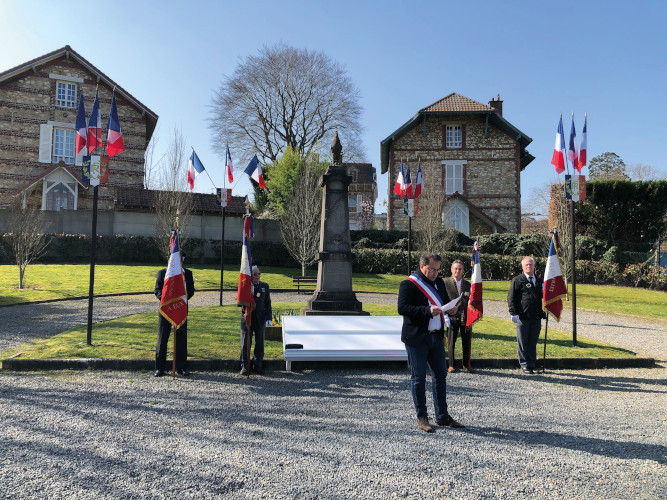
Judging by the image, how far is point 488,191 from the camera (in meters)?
34.4

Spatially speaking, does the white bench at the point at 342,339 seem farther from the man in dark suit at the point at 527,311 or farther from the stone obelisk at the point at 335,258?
the man in dark suit at the point at 527,311

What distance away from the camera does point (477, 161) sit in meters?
34.6

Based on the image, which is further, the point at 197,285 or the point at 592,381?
the point at 197,285

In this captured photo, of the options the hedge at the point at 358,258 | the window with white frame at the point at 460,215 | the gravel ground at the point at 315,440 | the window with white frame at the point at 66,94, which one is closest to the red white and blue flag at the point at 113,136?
the gravel ground at the point at 315,440

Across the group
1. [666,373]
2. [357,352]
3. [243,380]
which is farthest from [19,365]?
[666,373]

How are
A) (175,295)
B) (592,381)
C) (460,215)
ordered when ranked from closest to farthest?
1. (175,295)
2. (592,381)
3. (460,215)

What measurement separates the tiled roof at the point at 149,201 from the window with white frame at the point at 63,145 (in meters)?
4.19

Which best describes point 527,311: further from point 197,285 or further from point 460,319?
point 197,285

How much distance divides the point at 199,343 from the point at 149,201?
936 inches

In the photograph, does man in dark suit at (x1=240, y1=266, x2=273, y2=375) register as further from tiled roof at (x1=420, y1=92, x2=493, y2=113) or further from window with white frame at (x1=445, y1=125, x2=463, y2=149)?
window with white frame at (x1=445, y1=125, x2=463, y2=149)

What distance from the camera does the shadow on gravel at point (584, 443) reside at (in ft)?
14.6

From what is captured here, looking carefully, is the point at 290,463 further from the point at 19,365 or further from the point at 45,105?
the point at 45,105

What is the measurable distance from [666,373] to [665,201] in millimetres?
26119

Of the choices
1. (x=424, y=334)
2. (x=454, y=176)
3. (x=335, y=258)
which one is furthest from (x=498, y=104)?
(x=424, y=334)
